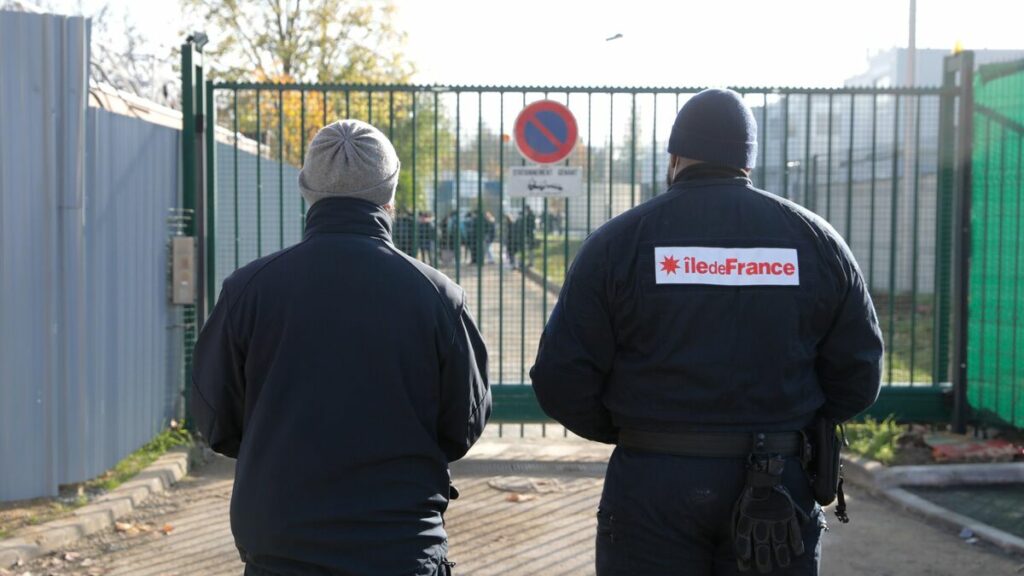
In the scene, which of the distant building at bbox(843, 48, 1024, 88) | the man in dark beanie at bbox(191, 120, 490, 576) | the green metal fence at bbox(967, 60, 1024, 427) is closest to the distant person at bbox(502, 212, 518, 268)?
the green metal fence at bbox(967, 60, 1024, 427)

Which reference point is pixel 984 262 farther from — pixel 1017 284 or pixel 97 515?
pixel 97 515

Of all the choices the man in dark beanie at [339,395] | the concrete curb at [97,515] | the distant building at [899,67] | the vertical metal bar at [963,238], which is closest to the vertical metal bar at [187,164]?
the concrete curb at [97,515]

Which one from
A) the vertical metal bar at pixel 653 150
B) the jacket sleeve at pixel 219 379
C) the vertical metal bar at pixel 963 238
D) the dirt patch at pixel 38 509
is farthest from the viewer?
the vertical metal bar at pixel 963 238

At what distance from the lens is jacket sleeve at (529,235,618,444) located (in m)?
3.02

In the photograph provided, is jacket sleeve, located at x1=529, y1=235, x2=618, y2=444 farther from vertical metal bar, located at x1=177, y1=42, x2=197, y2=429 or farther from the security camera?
the security camera

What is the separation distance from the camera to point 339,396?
2.61 metres

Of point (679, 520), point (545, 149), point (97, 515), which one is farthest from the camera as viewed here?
point (545, 149)

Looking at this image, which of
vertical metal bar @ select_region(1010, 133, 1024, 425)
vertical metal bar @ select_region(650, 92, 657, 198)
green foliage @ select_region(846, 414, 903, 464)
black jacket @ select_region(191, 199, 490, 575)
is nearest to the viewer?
black jacket @ select_region(191, 199, 490, 575)

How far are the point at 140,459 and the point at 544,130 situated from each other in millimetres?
3499

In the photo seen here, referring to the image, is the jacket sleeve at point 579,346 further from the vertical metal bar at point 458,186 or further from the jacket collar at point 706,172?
the vertical metal bar at point 458,186

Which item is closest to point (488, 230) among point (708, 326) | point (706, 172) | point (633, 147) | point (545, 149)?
point (545, 149)

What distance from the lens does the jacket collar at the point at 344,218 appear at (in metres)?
2.78

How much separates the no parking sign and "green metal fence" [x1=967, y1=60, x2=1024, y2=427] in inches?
116

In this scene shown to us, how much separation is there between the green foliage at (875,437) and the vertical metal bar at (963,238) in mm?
499
